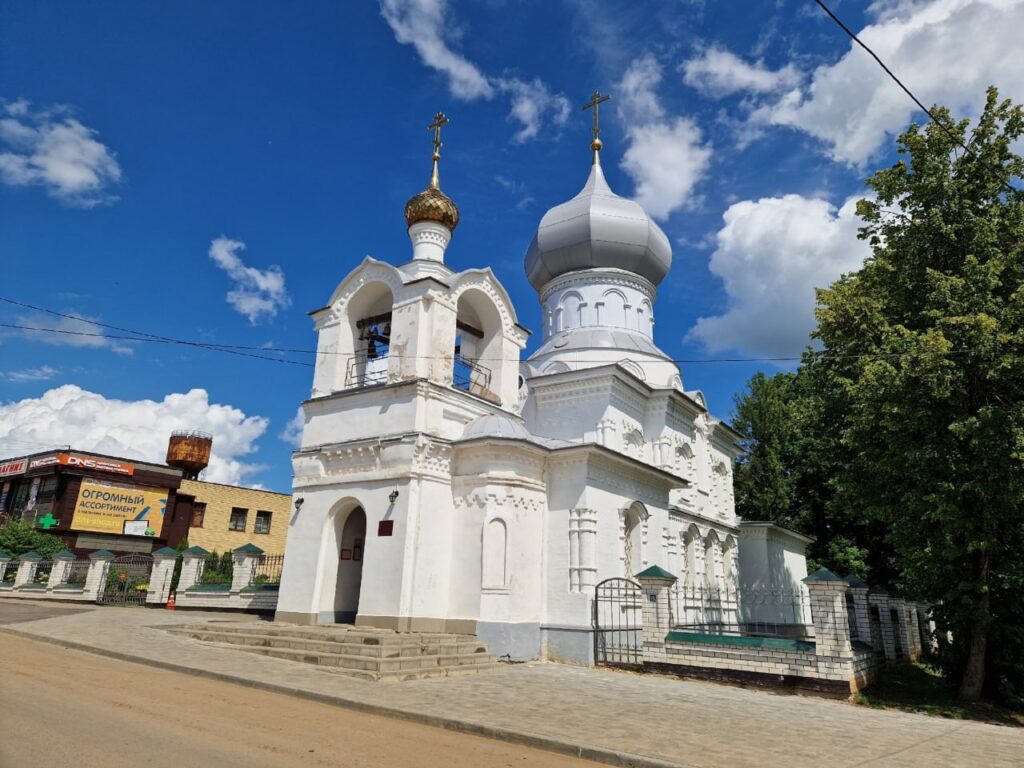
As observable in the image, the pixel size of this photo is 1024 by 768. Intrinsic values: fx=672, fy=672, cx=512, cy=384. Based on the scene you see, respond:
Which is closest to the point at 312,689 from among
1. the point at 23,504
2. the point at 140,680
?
the point at 140,680

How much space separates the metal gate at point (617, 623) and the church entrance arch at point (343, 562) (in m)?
5.20

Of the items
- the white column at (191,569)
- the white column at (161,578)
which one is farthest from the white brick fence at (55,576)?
the white column at (191,569)

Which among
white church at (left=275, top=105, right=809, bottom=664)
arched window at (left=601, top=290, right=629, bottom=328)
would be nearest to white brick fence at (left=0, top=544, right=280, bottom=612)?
white church at (left=275, top=105, right=809, bottom=664)

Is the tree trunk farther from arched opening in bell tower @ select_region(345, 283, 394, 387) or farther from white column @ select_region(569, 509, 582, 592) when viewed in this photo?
arched opening in bell tower @ select_region(345, 283, 394, 387)

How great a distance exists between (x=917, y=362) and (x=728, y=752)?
25.8ft

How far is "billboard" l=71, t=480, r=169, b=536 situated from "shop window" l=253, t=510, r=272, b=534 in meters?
5.44

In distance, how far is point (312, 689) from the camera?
8.38m

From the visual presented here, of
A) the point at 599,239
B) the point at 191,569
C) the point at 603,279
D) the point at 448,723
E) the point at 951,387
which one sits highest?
the point at 599,239

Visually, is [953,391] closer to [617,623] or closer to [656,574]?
[656,574]

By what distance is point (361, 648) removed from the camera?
1086cm

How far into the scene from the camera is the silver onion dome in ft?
74.7

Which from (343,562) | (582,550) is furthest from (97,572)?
(582,550)

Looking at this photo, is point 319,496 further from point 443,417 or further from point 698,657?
point 698,657

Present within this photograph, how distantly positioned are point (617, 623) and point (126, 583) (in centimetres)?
1598
